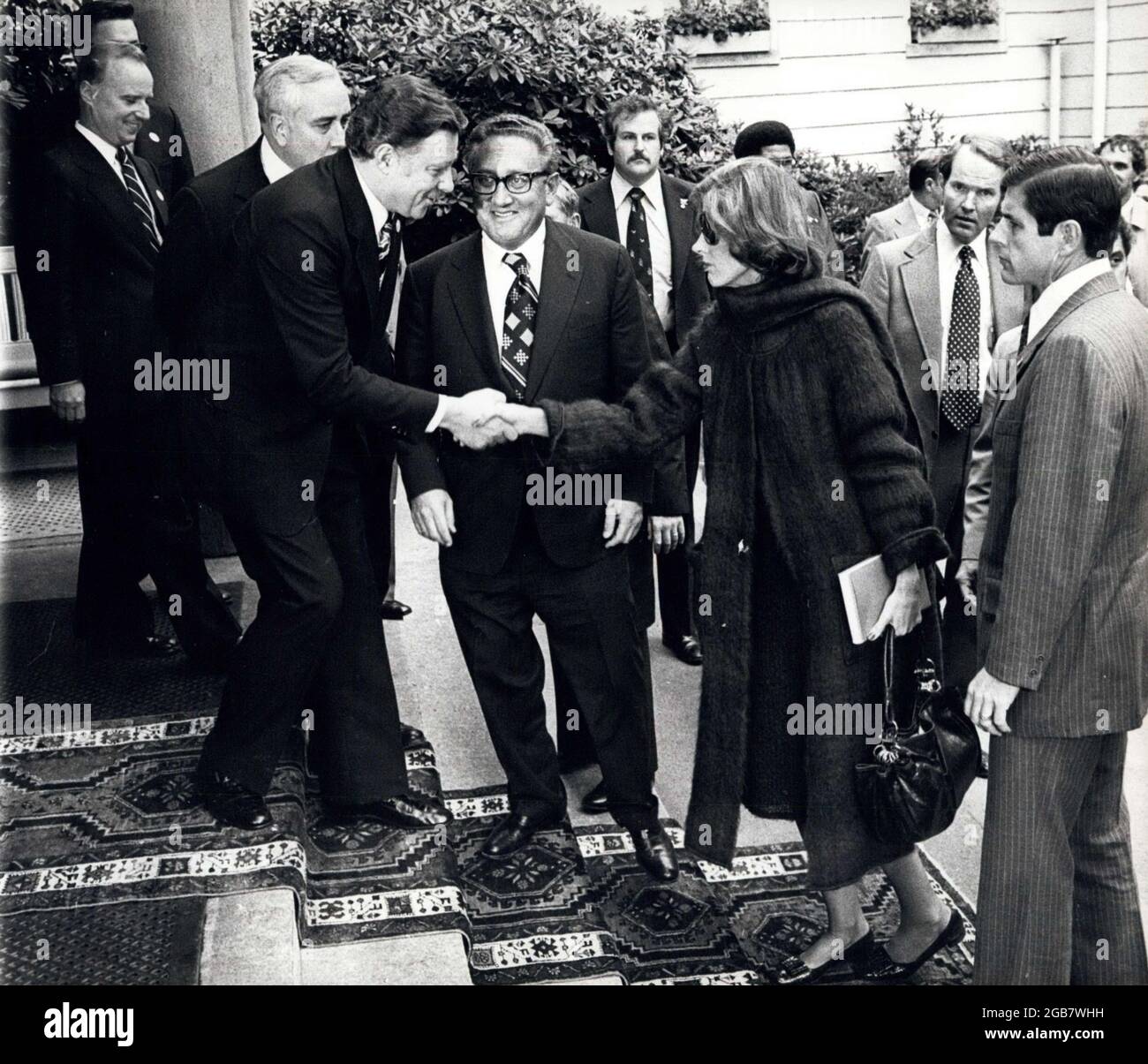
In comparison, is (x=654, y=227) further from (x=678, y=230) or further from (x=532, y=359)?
(x=532, y=359)

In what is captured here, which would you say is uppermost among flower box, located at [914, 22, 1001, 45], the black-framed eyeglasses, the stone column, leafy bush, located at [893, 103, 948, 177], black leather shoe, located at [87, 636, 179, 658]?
flower box, located at [914, 22, 1001, 45]

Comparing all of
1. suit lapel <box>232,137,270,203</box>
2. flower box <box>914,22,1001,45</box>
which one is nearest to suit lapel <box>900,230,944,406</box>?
→ suit lapel <box>232,137,270,203</box>

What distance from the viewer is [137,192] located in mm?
5266

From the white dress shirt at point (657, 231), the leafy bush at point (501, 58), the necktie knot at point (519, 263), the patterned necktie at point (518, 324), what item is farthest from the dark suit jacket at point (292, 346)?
the leafy bush at point (501, 58)

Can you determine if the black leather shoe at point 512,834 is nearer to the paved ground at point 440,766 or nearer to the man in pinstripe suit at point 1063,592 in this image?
the paved ground at point 440,766

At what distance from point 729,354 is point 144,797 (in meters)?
2.09

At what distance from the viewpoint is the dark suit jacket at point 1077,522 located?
3.02 metres

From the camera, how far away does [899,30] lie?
11.0 meters

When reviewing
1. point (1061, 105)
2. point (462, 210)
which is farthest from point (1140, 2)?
point (462, 210)

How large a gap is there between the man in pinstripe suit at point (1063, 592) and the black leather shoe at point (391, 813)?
1720 millimetres

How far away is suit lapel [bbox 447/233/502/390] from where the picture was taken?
423 centimetres

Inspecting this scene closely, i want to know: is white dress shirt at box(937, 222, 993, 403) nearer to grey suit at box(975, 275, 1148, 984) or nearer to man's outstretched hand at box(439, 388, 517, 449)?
man's outstretched hand at box(439, 388, 517, 449)

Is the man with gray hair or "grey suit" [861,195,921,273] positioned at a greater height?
"grey suit" [861,195,921,273]

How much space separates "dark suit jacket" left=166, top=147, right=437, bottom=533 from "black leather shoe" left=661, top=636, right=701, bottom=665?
2066 mm
